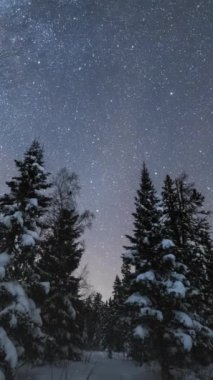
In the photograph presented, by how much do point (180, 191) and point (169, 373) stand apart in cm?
1250

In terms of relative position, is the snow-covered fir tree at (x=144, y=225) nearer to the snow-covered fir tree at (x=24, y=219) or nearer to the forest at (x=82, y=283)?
the forest at (x=82, y=283)

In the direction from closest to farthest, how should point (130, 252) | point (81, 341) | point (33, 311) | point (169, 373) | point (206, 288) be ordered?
point (33, 311) < point (169, 373) < point (130, 252) < point (81, 341) < point (206, 288)

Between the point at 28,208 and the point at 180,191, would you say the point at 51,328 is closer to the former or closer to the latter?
the point at 28,208

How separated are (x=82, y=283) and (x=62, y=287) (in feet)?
11.4

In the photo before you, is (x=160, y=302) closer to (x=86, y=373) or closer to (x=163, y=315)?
(x=163, y=315)

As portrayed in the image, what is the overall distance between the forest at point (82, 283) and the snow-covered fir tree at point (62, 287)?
0.06 m

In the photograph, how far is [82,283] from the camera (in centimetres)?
2492

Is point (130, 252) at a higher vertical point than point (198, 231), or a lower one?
lower

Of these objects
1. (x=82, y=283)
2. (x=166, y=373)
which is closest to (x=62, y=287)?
(x=82, y=283)

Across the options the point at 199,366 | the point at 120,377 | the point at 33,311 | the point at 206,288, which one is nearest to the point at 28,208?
the point at 33,311

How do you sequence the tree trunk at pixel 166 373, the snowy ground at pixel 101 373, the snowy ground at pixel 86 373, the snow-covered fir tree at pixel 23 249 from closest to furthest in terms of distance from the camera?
the snow-covered fir tree at pixel 23 249, the snowy ground at pixel 86 373, the snowy ground at pixel 101 373, the tree trunk at pixel 166 373

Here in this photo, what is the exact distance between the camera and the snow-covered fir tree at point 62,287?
20734 mm

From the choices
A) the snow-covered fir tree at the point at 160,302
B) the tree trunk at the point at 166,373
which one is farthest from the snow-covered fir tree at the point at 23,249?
the tree trunk at the point at 166,373

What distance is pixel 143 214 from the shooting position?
69.2ft
